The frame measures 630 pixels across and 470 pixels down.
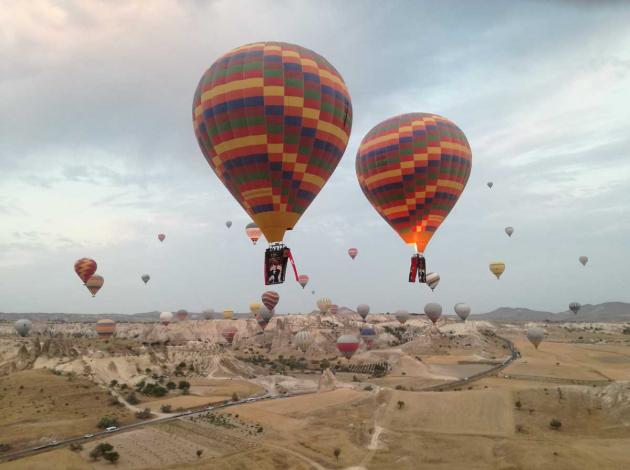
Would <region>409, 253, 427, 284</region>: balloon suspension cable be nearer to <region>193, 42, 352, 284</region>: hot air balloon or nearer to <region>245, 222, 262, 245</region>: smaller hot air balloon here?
<region>193, 42, 352, 284</region>: hot air balloon

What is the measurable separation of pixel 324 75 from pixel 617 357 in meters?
81.2

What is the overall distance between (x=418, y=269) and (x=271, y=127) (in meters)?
17.3

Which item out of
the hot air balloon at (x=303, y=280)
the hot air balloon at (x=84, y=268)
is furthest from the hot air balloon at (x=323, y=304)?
the hot air balloon at (x=84, y=268)

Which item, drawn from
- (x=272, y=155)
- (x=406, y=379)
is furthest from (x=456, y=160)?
(x=406, y=379)

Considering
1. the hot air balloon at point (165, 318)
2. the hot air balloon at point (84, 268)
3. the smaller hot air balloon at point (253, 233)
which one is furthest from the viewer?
the hot air balloon at point (165, 318)

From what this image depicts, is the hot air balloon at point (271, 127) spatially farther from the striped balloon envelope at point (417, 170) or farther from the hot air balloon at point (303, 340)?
the hot air balloon at point (303, 340)

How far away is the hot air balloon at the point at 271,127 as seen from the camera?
2630 cm

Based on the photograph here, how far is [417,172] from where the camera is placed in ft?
118

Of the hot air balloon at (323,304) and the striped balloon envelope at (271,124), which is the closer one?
the striped balloon envelope at (271,124)

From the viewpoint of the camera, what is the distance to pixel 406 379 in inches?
2473

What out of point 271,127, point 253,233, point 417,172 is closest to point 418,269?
point 417,172

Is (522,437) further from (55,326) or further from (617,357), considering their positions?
(55,326)

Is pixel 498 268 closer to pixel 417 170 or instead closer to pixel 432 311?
pixel 432 311

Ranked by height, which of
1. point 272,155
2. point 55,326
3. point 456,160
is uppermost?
point 456,160
